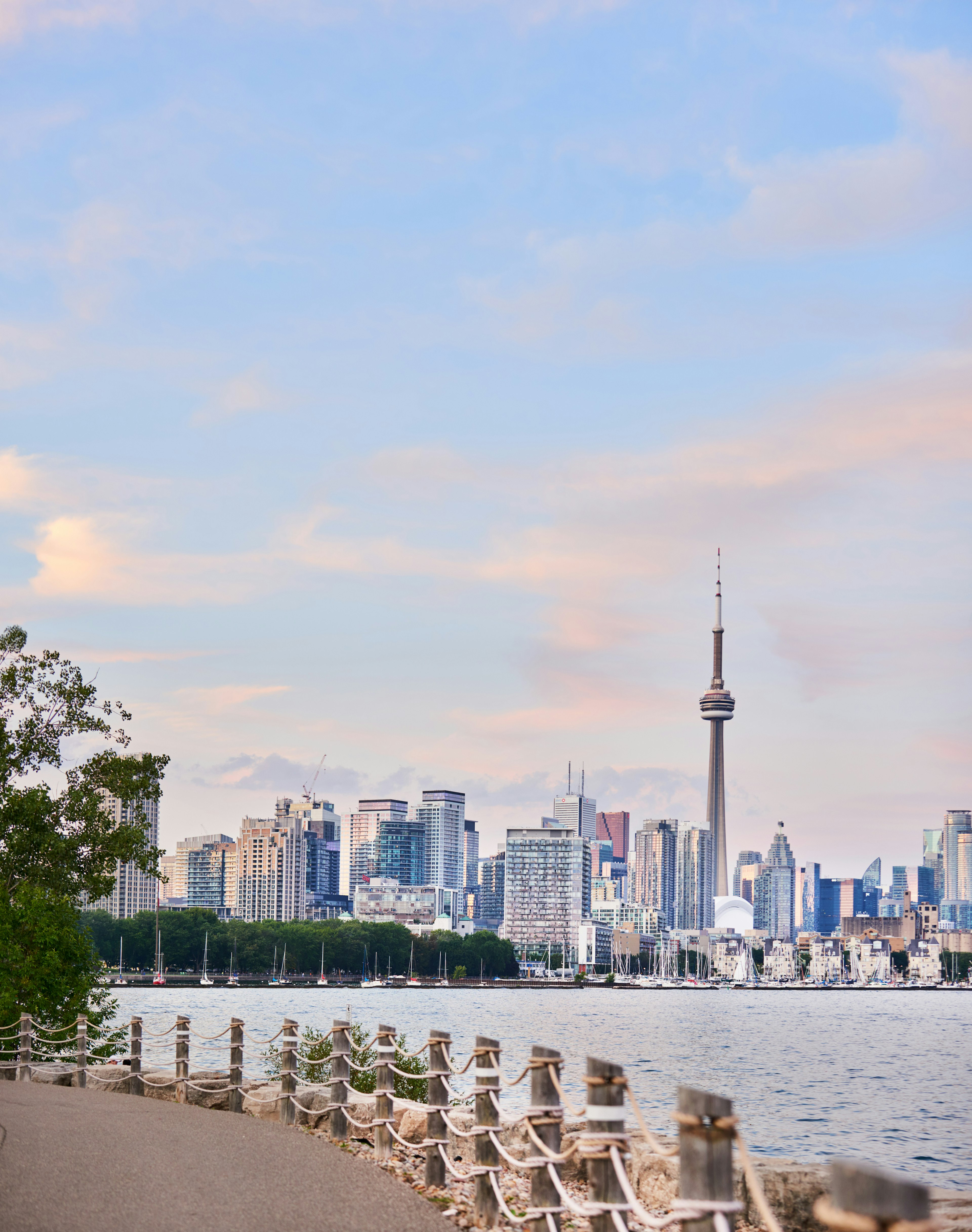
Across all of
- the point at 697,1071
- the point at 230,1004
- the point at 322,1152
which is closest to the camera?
the point at 322,1152

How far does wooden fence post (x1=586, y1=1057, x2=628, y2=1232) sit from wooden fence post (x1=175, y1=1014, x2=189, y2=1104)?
1385cm

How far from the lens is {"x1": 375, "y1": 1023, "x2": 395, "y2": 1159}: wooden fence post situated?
52.6ft

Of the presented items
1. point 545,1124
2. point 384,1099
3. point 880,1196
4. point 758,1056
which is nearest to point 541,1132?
point 545,1124

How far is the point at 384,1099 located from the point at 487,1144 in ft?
12.2

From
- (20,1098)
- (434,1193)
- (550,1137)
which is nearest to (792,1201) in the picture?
(434,1193)

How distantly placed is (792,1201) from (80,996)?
75.7 ft

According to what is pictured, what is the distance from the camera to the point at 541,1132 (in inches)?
438

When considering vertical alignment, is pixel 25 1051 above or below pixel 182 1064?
below

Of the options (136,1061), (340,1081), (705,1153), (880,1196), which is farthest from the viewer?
(136,1061)

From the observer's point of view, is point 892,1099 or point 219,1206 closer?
point 219,1206

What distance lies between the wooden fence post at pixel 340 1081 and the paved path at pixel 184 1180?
536mm

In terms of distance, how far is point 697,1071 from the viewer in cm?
8200

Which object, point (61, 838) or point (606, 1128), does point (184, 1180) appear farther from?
point (61, 838)

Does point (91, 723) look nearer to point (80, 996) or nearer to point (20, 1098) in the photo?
point (80, 996)
